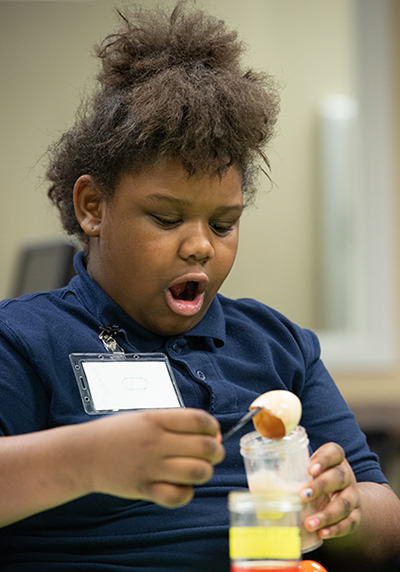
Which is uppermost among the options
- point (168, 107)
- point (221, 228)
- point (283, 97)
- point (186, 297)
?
point (283, 97)

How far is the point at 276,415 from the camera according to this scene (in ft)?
2.48

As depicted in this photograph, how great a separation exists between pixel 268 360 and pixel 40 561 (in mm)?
457

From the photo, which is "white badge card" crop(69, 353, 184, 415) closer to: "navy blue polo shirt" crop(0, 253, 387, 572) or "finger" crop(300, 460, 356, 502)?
"navy blue polo shirt" crop(0, 253, 387, 572)

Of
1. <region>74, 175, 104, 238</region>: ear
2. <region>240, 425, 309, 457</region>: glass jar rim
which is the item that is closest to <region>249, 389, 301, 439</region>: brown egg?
<region>240, 425, 309, 457</region>: glass jar rim

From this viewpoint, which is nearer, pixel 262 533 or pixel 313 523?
pixel 262 533

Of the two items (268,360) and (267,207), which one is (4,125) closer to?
(267,207)

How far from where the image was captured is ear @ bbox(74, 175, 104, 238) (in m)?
1.07

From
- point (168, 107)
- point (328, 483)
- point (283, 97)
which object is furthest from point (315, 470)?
point (283, 97)

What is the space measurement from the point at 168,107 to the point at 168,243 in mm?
195

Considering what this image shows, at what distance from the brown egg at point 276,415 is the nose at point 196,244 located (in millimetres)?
271

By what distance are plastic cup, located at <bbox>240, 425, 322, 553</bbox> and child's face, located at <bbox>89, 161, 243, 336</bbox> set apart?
0.29 metres

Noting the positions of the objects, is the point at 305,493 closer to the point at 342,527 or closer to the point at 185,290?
the point at 342,527

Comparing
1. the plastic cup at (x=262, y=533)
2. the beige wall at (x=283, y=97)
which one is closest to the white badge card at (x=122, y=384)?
the plastic cup at (x=262, y=533)

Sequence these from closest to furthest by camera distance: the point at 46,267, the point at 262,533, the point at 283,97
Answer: the point at 262,533, the point at 46,267, the point at 283,97
